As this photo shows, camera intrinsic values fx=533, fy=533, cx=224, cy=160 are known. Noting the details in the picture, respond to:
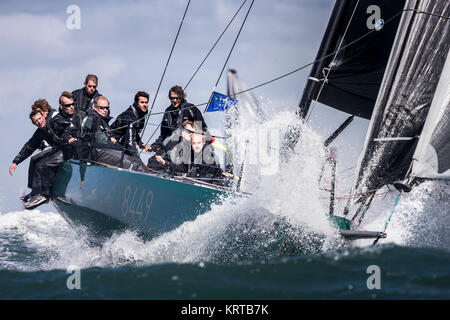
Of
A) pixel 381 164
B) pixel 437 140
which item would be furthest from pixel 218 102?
pixel 437 140

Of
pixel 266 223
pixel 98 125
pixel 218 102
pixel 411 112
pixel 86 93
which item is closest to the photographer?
pixel 266 223

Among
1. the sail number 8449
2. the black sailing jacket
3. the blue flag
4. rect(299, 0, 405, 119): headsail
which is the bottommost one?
the sail number 8449

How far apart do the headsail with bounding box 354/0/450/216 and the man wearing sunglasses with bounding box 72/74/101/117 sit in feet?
10.7

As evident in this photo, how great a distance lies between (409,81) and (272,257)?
7.92 feet

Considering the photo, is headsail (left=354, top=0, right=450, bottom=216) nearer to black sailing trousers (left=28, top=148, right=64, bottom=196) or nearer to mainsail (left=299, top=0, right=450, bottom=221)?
mainsail (left=299, top=0, right=450, bottom=221)

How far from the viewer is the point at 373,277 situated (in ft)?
10.6

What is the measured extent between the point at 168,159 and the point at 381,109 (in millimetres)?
2142

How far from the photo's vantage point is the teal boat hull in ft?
14.0

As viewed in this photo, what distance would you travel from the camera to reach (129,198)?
15.6ft

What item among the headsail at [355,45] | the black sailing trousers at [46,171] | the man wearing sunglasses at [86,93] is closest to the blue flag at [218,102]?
the headsail at [355,45]

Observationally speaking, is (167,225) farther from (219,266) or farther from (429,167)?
(429,167)

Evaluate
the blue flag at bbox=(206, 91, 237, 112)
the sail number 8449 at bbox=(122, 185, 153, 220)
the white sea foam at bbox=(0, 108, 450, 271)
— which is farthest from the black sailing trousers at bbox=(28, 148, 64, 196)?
the blue flag at bbox=(206, 91, 237, 112)

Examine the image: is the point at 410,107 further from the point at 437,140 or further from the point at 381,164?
the point at 381,164
